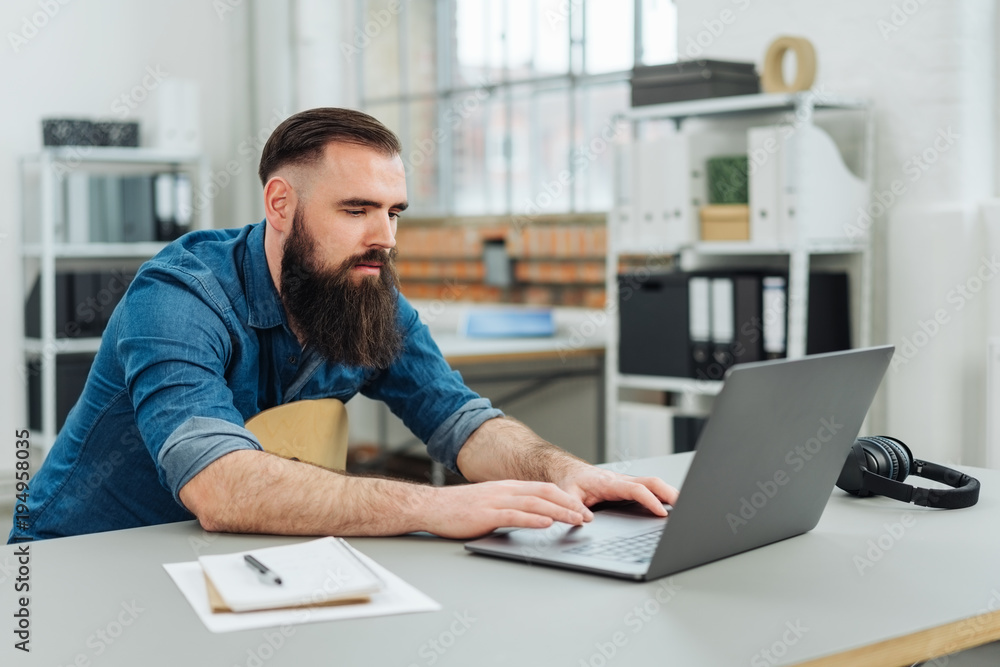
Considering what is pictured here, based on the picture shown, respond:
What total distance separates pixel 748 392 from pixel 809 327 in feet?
7.98

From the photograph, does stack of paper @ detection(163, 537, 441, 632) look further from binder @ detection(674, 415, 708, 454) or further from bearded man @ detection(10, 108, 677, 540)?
binder @ detection(674, 415, 708, 454)

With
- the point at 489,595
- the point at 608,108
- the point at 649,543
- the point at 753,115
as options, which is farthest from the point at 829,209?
the point at 489,595

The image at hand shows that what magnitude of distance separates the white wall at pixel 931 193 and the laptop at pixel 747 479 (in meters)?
2.12

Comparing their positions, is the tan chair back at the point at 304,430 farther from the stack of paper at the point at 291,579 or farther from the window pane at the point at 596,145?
the window pane at the point at 596,145

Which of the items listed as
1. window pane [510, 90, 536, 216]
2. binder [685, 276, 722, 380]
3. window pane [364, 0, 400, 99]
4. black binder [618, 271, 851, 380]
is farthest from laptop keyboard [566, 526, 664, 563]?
window pane [364, 0, 400, 99]

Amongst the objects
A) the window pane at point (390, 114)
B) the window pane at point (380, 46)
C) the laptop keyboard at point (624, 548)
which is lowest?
the laptop keyboard at point (624, 548)

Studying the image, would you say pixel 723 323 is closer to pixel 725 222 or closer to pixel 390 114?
pixel 725 222

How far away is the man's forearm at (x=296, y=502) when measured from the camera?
128cm

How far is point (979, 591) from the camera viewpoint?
1.08 m

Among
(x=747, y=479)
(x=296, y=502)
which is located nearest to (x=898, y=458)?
(x=747, y=479)

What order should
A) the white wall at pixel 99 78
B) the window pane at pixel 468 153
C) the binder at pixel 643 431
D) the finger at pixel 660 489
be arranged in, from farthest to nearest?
the window pane at pixel 468 153
the white wall at pixel 99 78
the binder at pixel 643 431
the finger at pixel 660 489

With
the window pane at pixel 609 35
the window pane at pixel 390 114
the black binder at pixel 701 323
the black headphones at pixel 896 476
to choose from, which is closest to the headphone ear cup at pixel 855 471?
the black headphones at pixel 896 476

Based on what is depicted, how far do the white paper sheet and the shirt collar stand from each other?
585mm

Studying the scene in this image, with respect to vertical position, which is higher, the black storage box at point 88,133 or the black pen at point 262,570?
the black storage box at point 88,133
